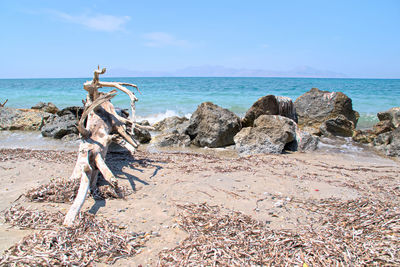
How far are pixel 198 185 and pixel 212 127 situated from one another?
162 inches

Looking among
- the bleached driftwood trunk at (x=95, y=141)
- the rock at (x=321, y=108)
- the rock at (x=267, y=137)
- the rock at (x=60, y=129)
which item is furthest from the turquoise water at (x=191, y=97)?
the bleached driftwood trunk at (x=95, y=141)

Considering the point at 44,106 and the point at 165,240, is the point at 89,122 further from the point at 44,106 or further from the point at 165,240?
the point at 44,106

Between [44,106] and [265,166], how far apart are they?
12829 millimetres

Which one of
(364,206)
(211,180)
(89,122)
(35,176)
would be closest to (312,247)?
(364,206)

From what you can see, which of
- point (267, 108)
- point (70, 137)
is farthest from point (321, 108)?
point (70, 137)

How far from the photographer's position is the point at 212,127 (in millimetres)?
8133

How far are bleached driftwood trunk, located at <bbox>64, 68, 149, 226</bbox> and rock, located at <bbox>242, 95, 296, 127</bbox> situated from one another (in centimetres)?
489

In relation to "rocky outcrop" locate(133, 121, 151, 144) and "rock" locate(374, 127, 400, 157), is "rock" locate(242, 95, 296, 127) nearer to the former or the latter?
"rock" locate(374, 127, 400, 157)

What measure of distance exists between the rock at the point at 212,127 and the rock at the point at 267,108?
18.1 inches

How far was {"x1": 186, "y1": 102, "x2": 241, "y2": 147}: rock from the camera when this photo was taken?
8.12m

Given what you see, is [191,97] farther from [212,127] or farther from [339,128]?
[212,127]

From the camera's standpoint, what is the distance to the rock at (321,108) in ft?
33.7

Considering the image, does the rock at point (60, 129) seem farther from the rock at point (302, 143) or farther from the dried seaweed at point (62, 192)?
the rock at point (302, 143)

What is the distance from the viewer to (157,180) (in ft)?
14.5
